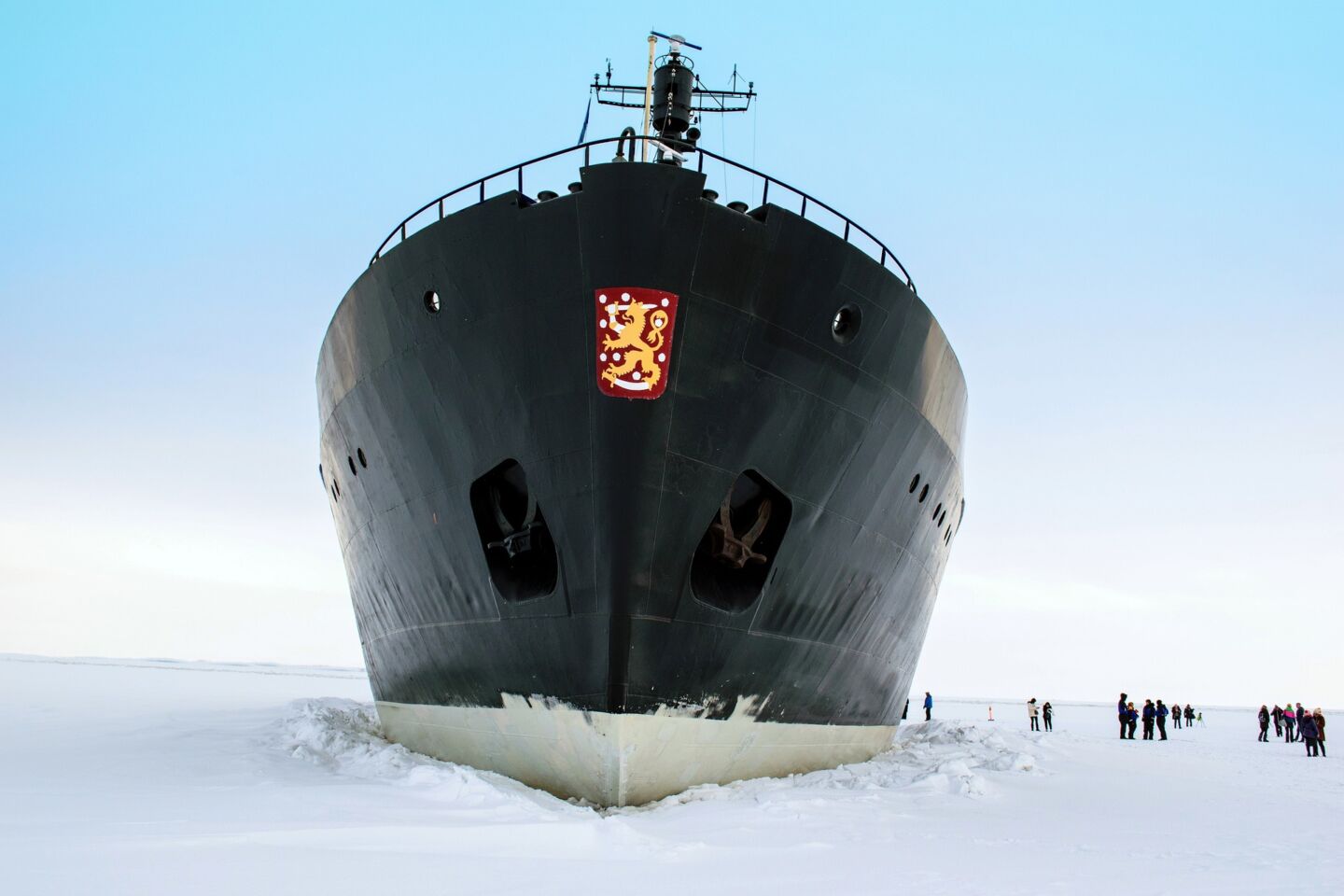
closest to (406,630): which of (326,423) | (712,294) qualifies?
(326,423)

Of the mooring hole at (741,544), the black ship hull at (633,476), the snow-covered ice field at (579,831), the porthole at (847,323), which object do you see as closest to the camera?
the snow-covered ice field at (579,831)

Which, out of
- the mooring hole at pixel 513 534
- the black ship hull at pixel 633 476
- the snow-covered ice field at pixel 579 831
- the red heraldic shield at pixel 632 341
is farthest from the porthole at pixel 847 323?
the snow-covered ice field at pixel 579 831

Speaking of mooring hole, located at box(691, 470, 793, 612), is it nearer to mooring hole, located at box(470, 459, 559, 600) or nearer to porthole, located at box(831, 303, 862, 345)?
mooring hole, located at box(470, 459, 559, 600)

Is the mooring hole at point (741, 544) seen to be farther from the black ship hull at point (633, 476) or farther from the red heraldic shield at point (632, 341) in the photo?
the red heraldic shield at point (632, 341)

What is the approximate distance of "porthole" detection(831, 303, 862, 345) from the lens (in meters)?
7.86

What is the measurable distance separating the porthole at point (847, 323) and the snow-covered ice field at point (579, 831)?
3831 mm

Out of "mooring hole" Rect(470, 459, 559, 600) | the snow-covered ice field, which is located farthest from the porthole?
the snow-covered ice field

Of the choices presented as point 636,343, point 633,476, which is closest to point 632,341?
point 636,343

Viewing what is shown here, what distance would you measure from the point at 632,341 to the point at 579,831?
3.52 meters

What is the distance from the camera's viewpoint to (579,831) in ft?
17.4

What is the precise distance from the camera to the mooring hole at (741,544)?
7418 millimetres

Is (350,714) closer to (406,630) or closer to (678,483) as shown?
(406,630)

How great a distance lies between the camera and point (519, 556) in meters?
7.73

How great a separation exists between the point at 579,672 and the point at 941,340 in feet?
17.3
